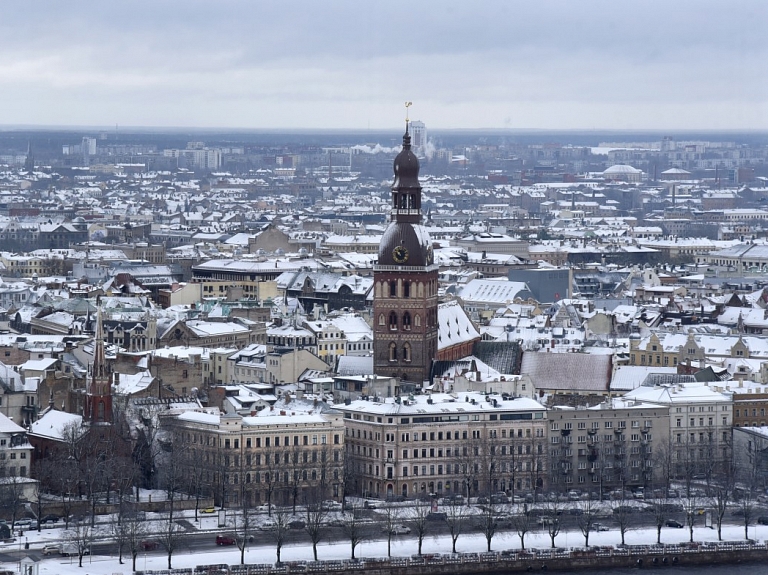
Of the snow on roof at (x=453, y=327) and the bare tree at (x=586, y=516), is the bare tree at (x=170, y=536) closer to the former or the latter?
the bare tree at (x=586, y=516)

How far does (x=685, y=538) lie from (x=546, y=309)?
45560 mm

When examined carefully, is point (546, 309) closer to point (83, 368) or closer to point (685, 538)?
point (83, 368)

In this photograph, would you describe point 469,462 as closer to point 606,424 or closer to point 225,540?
point 606,424

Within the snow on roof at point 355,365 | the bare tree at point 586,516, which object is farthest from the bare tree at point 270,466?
the snow on roof at point 355,365

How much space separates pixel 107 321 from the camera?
96750 millimetres

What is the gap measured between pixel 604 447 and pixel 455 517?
32.1 ft

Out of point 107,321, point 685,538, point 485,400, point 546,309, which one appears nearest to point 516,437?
point 485,400

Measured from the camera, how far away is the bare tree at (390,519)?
62.7 metres

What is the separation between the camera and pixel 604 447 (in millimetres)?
73750

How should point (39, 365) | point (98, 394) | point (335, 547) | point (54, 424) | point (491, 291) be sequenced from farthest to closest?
point (491, 291) < point (39, 365) < point (54, 424) < point (98, 394) < point (335, 547)

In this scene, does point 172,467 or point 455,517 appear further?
point 172,467

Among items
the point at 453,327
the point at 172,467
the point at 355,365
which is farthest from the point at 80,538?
the point at 453,327

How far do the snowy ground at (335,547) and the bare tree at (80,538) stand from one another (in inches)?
7.9

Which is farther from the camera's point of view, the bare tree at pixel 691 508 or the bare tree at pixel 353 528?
the bare tree at pixel 691 508
